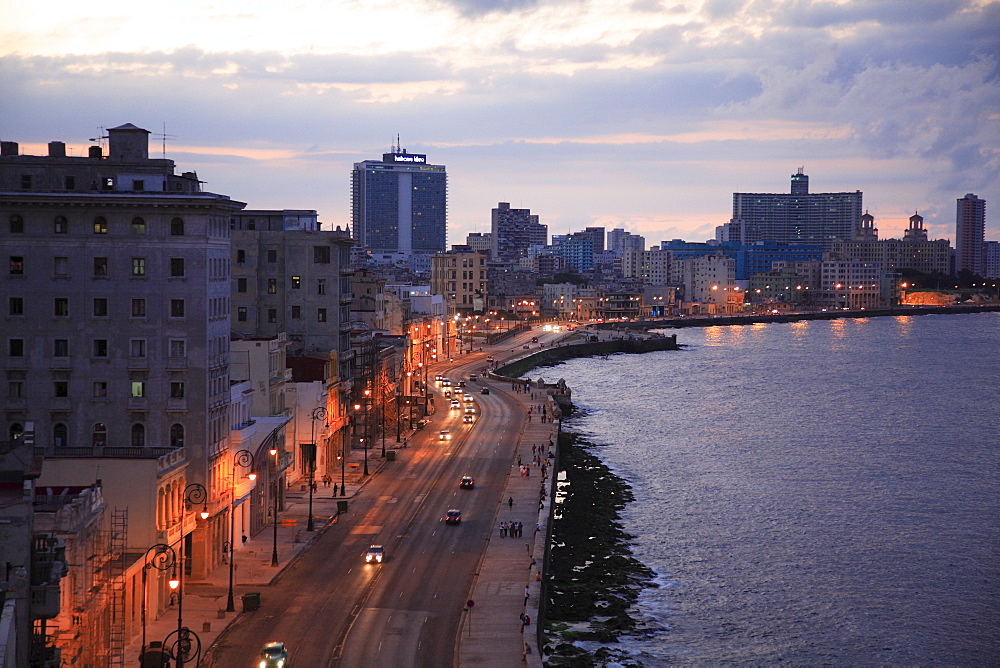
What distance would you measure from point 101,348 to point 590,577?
27.1m

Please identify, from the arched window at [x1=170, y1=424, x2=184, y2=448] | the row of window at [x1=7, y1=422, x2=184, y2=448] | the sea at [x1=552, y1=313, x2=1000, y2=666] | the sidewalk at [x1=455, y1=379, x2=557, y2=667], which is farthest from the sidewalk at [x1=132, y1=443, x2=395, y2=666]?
the sea at [x1=552, y1=313, x2=1000, y2=666]

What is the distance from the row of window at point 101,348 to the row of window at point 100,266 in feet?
9.34

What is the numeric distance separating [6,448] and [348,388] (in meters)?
42.2

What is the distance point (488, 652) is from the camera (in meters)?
41.0

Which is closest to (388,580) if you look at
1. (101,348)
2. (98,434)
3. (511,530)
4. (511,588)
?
(511,588)

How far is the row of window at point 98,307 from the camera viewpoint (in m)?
49.6

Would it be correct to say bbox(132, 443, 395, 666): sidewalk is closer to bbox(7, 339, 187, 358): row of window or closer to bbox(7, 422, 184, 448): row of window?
bbox(7, 422, 184, 448): row of window

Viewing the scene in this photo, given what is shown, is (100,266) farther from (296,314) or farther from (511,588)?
(296,314)

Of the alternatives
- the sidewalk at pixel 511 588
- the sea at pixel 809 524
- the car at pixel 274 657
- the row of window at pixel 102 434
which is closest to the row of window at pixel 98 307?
the row of window at pixel 102 434

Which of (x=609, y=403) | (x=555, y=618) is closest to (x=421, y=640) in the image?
(x=555, y=618)

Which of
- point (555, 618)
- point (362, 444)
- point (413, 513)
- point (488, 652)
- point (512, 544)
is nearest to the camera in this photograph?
point (488, 652)

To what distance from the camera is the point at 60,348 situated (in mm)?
49844

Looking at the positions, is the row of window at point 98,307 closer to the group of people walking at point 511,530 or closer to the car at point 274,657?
the car at point 274,657

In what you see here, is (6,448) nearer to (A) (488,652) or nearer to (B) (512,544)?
(A) (488,652)
